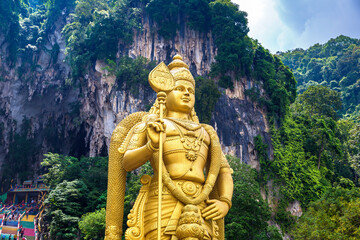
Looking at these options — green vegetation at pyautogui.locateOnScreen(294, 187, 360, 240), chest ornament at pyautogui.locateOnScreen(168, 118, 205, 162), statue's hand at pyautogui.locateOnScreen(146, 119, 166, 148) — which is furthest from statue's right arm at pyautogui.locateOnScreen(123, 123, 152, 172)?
green vegetation at pyautogui.locateOnScreen(294, 187, 360, 240)

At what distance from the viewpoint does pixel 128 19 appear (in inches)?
866

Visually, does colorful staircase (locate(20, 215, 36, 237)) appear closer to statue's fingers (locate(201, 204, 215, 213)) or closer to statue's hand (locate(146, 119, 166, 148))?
statue's fingers (locate(201, 204, 215, 213))

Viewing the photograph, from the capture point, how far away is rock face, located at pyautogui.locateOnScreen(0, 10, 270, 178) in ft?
63.7

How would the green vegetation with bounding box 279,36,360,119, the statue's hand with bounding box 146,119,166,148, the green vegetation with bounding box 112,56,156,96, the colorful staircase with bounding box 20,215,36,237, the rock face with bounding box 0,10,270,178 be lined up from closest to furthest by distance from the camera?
the statue's hand with bounding box 146,119,166,148 < the colorful staircase with bounding box 20,215,36,237 < the rock face with bounding box 0,10,270,178 < the green vegetation with bounding box 112,56,156,96 < the green vegetation with bounding box 279,36,360,119

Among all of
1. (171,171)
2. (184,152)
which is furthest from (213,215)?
(184,152)

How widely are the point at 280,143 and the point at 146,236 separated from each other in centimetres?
1658

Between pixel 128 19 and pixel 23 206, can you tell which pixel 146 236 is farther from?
pixel 23 206

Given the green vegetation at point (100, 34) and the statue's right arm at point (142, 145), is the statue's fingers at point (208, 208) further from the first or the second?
the green vegetation at point (100, 34)

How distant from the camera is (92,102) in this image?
74.0 ft

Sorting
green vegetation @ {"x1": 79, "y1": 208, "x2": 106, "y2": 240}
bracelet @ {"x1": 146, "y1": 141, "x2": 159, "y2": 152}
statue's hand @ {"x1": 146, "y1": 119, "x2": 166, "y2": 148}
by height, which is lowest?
green vegetation @ {"x1": 79, "y1": 208, "x2": 106, "y2": 240}

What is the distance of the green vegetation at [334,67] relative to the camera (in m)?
29.9

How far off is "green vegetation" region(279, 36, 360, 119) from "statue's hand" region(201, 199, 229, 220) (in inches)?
1067

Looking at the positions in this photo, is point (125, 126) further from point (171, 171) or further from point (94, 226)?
point (94, 226)

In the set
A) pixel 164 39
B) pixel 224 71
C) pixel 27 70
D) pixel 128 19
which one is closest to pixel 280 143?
pixel 224 71
